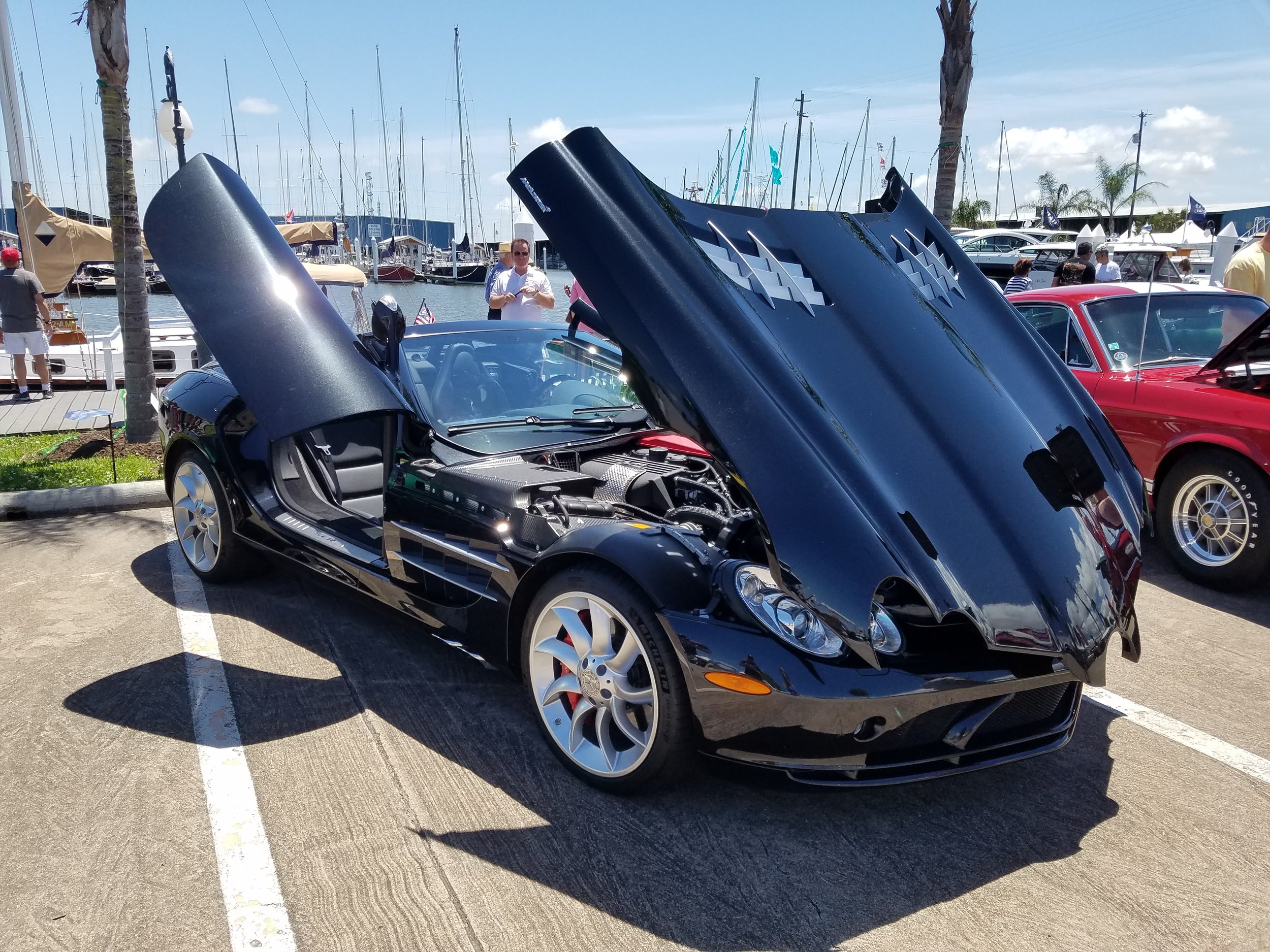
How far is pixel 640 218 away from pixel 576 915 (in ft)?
6.91

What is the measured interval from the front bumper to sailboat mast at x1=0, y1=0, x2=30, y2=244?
1565 cm

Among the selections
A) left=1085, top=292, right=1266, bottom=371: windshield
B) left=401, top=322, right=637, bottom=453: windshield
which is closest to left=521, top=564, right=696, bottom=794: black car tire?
left=401, top=322, right=637, bottom=453: windshield

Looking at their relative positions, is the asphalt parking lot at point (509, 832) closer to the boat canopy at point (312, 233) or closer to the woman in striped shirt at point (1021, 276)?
the woman in striped shirt at point (1021, 276)

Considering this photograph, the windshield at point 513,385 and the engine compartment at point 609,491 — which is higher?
the windshield at point 513,385

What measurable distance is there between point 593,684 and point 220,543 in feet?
8.89

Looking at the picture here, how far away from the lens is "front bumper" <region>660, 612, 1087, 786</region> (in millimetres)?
2561

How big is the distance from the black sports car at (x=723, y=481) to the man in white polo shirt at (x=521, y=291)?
3.39m

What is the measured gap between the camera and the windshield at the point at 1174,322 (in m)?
6.09

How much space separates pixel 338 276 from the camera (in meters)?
12.3

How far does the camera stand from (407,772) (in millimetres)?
3141

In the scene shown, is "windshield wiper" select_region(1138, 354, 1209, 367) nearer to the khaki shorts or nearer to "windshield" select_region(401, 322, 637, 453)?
"windshield" select_region(401, 322, 637, 453)

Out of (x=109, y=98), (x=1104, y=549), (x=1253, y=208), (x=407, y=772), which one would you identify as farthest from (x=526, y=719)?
(x=1253, y=208)

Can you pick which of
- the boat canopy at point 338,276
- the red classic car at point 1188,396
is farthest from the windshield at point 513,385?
the boat canopy at point 338,276

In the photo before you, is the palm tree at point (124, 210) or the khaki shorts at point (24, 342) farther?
the khaki shorts at point (24, 342)
